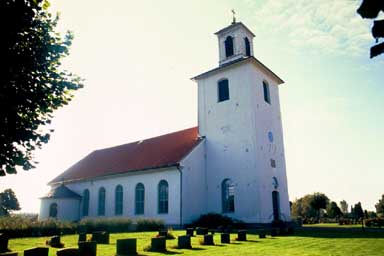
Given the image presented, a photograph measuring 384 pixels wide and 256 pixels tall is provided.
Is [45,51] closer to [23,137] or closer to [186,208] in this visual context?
[23,137]

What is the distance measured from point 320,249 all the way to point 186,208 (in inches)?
565

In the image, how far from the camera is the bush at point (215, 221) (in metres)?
22.7

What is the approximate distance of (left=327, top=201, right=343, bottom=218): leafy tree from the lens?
5506 centimetres

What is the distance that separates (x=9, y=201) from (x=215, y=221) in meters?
57.8

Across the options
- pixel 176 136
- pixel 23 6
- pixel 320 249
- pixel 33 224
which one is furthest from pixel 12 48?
pixel 176 136

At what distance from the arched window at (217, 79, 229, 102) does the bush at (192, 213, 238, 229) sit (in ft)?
32.1

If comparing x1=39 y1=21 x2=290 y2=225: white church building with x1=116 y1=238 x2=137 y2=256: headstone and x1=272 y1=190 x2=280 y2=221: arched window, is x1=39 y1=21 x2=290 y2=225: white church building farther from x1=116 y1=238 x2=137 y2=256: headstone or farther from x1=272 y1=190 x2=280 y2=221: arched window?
x1=116 y1=238 x2=137 y2=256: headstone

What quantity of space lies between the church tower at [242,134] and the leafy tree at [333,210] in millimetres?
32890

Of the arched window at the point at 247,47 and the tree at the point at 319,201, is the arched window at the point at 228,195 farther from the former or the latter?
the tree at the point at 319,201

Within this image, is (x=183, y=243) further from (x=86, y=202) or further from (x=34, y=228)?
(x=86, y=202)

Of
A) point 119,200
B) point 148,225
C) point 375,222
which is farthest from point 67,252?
point 375,222

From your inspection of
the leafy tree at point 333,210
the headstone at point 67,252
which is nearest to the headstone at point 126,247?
the headstone at point 67,252

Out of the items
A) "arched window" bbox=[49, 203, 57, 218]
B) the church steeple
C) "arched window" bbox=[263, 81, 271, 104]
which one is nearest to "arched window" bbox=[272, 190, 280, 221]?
"arched window" bbox=[263, 81, 271, 104]

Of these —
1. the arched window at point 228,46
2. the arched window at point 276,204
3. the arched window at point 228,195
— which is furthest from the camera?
the arched window at point 228,46
